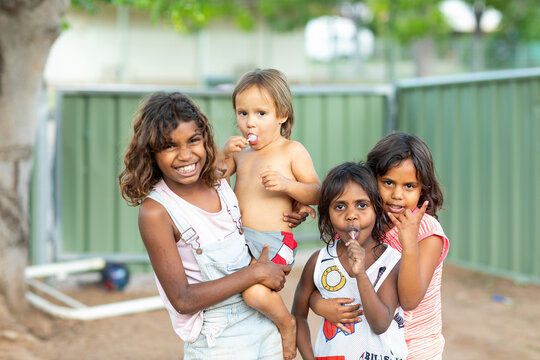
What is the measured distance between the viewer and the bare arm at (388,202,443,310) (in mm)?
2047

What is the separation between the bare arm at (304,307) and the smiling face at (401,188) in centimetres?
32

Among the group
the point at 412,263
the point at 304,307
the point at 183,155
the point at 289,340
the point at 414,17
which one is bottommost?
the point at 289,340

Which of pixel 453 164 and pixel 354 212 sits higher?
pixel 354 212

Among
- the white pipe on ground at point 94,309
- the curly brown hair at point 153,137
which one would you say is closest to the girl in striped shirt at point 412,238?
the curly brown hair at point 153,137

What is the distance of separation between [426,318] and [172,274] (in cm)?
88

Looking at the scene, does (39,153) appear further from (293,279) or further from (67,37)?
(67,37)

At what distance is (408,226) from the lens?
6.84 feet

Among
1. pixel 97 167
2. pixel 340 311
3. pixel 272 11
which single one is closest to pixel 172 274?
pixel 340 311

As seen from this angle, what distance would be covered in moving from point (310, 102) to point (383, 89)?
92 cm

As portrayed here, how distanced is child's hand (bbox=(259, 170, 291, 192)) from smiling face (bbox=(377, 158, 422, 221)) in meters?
0.35

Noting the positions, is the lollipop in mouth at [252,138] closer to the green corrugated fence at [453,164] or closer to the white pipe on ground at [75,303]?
the white pipe on ground at [75,303]

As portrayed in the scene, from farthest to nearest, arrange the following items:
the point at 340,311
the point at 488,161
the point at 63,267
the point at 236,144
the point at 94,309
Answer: the point at 488,161
the point at 63,267
the point at 94,309
the point at 236,144
the point at 340,311

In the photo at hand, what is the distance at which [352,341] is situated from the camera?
216 cm

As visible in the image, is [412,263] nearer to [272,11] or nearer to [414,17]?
[414,17]
